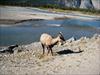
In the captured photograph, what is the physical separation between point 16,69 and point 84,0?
86348 mm

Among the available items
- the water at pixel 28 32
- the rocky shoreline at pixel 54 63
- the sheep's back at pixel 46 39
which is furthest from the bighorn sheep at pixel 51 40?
the water at pixel 28 32

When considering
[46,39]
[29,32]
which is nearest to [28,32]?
[29,32]

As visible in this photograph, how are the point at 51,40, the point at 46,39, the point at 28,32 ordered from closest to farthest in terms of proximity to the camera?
the point at 51,40, the point at 46,39, the point at 28,32

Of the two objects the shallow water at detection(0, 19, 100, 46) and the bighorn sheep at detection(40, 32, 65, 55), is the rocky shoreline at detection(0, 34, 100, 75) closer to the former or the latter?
the bighorn sheep at detection(40, 32, 65, 55)

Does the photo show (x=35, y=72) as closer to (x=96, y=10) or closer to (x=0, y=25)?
(x=0, y=25)

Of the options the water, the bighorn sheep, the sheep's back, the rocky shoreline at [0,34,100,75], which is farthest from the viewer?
the water

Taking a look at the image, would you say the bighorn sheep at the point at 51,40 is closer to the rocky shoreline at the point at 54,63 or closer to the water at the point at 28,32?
the rocky shoreline at the point at 54,63

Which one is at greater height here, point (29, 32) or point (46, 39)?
point (46, 39)

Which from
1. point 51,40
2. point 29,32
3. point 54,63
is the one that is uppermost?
point 51,40

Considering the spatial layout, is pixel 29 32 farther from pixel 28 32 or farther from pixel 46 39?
pixel 46 39

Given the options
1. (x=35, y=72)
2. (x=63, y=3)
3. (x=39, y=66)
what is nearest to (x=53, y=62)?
(x=39, y=66)

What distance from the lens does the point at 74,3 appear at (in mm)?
99750

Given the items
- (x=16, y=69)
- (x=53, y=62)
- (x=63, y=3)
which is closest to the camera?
(x=16, y=69)

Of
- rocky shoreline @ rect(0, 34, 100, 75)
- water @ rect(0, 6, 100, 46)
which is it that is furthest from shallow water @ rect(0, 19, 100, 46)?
rocky shoreline @ rect(0, 34, 100, 75)
